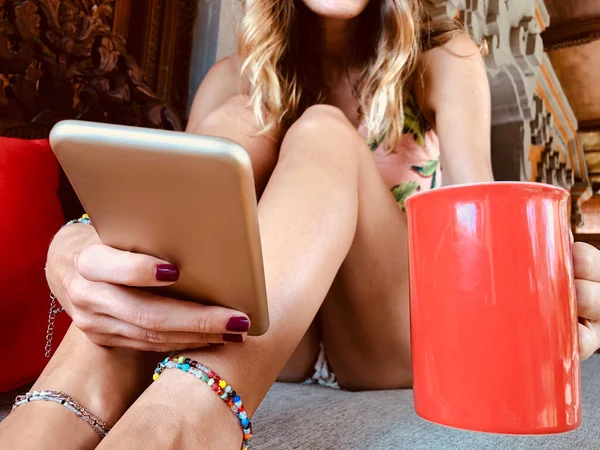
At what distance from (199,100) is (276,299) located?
27.2 inches

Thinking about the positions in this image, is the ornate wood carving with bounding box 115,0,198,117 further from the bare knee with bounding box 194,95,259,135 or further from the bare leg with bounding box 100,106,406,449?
the bare leg with bounding box 100,106,406,449

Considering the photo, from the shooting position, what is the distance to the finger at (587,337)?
349 millimetres

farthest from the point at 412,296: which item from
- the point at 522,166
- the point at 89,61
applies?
the point at 522,166

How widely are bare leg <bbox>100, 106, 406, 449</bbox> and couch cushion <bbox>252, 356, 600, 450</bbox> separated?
87 millimetres

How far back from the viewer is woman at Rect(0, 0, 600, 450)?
339mm

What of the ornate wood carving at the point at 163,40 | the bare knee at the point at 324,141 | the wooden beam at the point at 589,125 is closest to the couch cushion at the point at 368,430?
the bare knee at the point at 324,141

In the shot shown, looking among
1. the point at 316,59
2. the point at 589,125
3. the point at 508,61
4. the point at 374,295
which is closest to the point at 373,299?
the point at 374,295

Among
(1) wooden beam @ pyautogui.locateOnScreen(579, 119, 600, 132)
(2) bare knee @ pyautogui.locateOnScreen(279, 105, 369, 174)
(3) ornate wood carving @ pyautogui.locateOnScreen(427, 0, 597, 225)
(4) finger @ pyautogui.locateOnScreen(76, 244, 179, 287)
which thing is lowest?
(1) wooden beam @ pyautogui.locateOnScreen(579, 119, 600, 132)

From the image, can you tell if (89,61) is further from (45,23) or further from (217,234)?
(217,234)

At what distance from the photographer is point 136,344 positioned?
1.27 feet

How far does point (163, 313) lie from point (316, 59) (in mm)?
719

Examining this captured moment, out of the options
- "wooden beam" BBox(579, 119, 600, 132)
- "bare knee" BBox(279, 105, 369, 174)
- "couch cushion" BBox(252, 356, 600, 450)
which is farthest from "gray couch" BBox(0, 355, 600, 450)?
"wooden beam" BBox(579, 119, 600, 132)

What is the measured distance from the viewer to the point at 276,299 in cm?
39

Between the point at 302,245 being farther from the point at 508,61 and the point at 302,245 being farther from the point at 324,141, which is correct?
the point at 508,61
